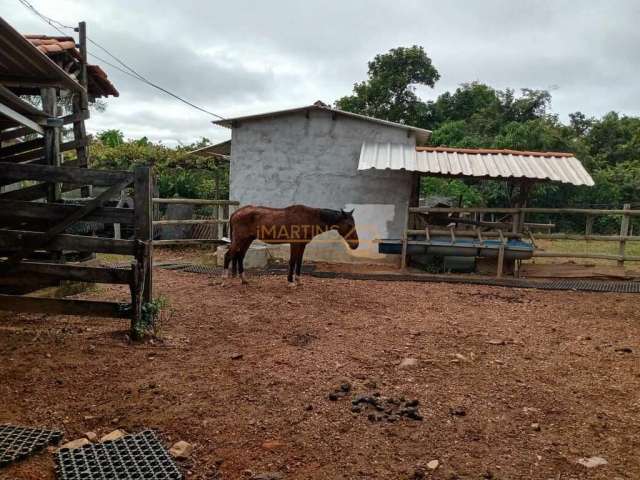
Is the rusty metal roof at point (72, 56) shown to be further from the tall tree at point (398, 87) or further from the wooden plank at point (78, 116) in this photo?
the tall tree at point (398, 87)

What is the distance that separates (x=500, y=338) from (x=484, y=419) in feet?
7.42

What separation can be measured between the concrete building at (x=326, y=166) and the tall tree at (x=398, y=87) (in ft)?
56.8

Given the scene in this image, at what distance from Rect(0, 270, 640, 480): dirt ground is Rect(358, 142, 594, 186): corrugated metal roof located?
3841 mm

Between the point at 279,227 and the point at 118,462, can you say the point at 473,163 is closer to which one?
the point at 279,227

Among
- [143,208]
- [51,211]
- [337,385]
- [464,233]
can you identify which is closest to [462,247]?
[464,233]

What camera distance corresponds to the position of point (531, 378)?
13.3 feet

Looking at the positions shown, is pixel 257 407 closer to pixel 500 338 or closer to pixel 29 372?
pixel 29 372

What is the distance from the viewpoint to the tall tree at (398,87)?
2728 cm

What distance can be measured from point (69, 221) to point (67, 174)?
1.59ft

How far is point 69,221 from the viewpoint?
14.5ft

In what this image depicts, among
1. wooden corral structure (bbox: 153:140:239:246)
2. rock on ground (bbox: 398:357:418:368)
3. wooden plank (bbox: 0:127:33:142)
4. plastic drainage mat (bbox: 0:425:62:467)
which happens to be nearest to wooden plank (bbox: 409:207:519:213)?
wooden corral structure (bbox: 153:140:239:246)

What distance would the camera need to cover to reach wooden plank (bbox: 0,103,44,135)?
438 cm

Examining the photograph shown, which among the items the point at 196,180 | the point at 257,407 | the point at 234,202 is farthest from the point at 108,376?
the point at 196,180

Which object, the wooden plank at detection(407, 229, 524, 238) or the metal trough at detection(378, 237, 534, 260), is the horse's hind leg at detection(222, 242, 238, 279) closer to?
the metal trough at detection(378, 237, 534, 260)
